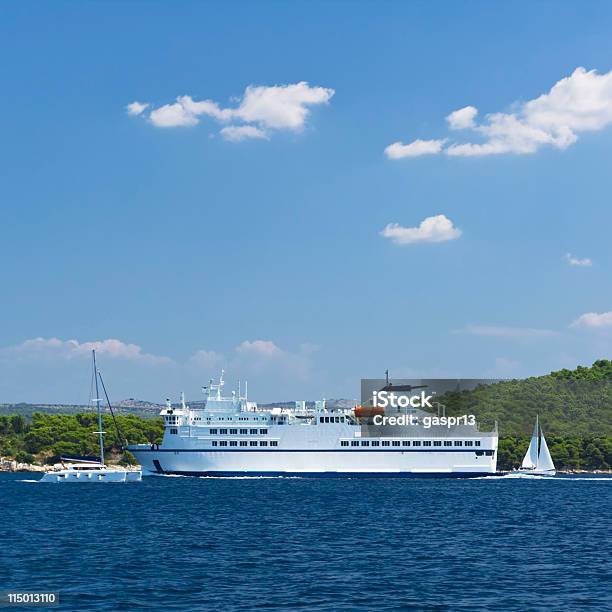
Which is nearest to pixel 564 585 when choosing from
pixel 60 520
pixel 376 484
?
pixel 60 520

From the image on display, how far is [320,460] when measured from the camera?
4048 inches

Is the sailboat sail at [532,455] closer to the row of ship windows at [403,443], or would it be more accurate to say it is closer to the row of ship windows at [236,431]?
the row of ship windows at [403,443]

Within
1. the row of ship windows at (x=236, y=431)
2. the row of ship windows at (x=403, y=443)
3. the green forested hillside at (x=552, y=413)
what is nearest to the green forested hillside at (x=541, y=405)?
the green forested hillside at (x=552, y=413)

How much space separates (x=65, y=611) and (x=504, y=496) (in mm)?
58123

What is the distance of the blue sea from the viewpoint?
33.4 meters

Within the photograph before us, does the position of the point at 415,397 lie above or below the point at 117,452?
above

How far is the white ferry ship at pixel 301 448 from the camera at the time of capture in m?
102

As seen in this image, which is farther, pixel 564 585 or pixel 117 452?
pixel 117 452

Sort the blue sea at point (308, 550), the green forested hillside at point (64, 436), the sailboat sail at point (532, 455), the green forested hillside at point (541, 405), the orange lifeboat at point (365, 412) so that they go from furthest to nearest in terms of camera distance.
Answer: the green forested hillside at point (541, 405), the green forested hillside at point (64, 436), the sailboat sail at point (532, 455), the orange lifeboat at point (365, 412), the blue sea at point (308, 550)

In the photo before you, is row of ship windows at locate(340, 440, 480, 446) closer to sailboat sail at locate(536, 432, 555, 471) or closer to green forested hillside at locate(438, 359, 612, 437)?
sailboat sail at locate(536, 432, 555, 471)

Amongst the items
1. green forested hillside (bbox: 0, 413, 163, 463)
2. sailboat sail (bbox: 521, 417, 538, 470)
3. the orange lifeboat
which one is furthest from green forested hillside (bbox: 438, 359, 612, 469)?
green forested hillside (bbox: 0, 413, 163, 463)

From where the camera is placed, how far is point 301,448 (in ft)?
337

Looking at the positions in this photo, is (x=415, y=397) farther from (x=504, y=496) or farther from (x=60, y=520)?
(x=60, y=520)

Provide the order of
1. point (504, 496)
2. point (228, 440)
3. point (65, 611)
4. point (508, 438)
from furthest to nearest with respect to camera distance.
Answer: point (508, 438), point (228, 440), point (504, 496), point (65, 611)
